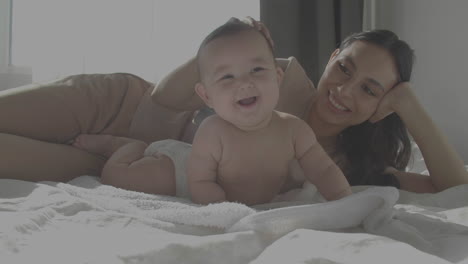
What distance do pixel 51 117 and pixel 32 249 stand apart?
836 mm

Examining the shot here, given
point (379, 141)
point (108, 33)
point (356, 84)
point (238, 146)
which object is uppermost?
point (108, 33)

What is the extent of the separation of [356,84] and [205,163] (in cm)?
62

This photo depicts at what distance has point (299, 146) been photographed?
3.91 feet

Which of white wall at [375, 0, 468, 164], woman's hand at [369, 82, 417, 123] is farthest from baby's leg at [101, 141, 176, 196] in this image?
white wall at [375, 0, 468, 164]

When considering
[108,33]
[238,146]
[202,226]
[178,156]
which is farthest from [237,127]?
[108,33]

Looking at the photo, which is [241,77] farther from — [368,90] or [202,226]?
[368,90]

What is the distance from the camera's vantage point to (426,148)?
156 cm

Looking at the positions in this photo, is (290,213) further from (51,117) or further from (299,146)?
(51,117)

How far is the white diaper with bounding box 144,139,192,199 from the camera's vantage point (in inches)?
49.0

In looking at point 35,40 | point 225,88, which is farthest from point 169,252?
point 35,40

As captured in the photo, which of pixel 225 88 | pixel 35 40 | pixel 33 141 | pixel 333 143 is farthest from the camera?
pixel 35 40

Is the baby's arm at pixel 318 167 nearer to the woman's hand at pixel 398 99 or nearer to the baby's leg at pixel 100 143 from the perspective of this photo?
the woman's hand at pixel 398 99

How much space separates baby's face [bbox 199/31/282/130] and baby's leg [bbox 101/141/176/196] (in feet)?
0.84

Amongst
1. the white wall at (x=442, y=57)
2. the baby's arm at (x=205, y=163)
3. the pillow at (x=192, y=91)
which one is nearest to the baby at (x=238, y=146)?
the baby's arm at (x=205, y=163)
